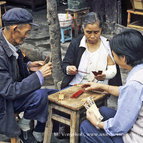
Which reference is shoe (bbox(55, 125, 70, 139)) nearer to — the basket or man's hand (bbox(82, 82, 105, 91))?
man's hand (bbox(82, 82, 105, 91))

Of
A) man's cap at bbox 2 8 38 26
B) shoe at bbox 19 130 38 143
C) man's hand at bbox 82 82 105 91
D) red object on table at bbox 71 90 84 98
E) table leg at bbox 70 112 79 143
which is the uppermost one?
man's cap at bbox 2 8 38 26

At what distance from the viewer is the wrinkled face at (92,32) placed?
3.60m

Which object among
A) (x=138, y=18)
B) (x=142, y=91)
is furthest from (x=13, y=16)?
(x=138, y=18)

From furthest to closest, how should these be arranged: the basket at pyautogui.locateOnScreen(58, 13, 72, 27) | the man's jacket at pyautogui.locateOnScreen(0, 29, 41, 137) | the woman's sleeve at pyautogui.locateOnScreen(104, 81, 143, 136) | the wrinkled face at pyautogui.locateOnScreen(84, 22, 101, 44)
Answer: the basket at pyautogui.locateOnScreen(58, 13, 72, 27) < the wrinkled face at pyautogui.locateOnScreen(84, 22, 101, 44) < the man's jacket at pyautogui.locateOnScreen(0, 29, 41, 137) < the woman's sleeve at pyautogui.locateOnScreen(104, 81, 143, 136)

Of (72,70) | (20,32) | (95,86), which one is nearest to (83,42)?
(72,70)

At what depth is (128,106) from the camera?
235cm

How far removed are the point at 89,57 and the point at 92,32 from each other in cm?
39

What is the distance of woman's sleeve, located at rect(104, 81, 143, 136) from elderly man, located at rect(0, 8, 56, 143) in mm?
1063

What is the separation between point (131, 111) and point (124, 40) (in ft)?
2.18

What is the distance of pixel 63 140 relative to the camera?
390 cm

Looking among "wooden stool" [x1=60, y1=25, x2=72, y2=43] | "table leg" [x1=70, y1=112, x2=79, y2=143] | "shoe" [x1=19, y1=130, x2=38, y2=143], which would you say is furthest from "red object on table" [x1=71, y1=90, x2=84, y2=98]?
"wooden stool" [x1=60, y1=25, x2=72, y2=43]

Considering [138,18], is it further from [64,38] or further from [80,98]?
[80,98]

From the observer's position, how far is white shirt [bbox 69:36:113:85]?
3.75 metres

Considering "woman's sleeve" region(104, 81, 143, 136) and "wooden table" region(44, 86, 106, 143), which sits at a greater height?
"woman's sleeve" region(104, 81, 143, 136)
